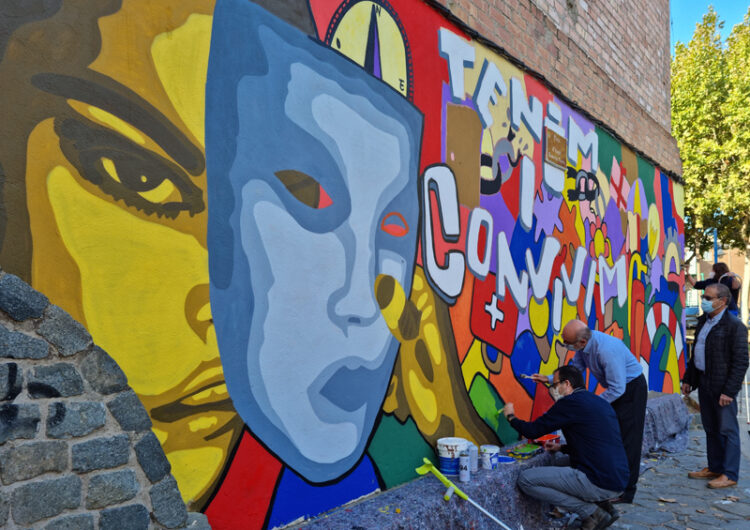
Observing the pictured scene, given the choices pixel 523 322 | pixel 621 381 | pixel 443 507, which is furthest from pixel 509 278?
pixel 443 507

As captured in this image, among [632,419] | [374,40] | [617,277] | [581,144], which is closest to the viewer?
[374,40]

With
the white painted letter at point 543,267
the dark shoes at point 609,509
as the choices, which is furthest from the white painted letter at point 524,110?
the dark shoes at point 609,509

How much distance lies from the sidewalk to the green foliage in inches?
675

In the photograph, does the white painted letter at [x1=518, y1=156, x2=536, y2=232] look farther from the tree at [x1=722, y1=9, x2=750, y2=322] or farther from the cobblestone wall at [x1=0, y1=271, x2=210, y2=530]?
the tree at [x1=722, y1=9, x2=750, y2=322]

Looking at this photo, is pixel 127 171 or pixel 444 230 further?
pixel 444 230

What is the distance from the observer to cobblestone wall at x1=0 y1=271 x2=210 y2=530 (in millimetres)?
1888

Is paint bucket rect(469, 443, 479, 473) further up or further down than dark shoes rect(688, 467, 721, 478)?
further up

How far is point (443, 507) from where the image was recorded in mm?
3516

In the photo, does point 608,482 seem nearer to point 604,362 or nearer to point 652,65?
point 604,362

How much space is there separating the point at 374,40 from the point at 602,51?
482 cm

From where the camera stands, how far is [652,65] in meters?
9.02

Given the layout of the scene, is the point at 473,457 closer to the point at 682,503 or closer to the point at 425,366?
the point at 425,366

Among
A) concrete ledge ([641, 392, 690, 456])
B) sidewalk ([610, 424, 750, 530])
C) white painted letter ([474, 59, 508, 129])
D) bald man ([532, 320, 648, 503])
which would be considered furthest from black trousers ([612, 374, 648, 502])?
white painted letter ([474, 59, 508, 129])

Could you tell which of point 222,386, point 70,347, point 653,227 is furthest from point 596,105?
point 70,347
